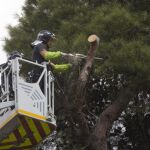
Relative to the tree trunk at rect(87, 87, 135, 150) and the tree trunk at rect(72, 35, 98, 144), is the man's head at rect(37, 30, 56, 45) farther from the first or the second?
the tree trunk at rect(87, 87, 135, 150)

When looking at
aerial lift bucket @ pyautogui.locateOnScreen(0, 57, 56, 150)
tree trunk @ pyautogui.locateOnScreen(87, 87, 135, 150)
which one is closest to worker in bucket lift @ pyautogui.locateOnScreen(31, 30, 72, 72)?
aerial lift bucket @ pyautogui.locateOnScreen(0, 57, 56, 150)

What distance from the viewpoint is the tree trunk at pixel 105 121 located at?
10.7 metres

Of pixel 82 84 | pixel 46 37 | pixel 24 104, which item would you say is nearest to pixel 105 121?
pixel 82 84

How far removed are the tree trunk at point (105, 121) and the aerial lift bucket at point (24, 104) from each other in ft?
9.46

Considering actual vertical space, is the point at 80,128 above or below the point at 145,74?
below

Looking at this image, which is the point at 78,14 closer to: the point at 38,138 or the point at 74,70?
the point at 74,70

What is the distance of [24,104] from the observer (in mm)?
7066

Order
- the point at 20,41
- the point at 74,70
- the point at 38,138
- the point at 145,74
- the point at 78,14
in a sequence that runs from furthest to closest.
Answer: the point at 20,41 → the point at 78,14 → the point at 145,74 → the point at 74,70 → the point at 38,138

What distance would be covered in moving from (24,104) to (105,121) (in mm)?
4181

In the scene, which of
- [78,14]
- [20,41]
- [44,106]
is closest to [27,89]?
[44,106]

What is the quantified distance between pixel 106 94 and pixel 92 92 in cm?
41

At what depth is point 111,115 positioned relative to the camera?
11.1 meters

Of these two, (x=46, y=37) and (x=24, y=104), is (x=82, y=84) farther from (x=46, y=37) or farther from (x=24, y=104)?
(x=24, y=104)

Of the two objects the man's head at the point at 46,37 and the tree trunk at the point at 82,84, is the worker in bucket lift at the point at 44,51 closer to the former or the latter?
the man's head at the point at 46,37
